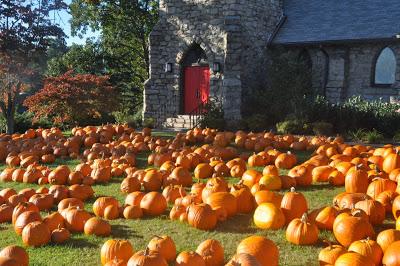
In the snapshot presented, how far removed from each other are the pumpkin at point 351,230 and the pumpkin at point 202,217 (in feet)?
4.43

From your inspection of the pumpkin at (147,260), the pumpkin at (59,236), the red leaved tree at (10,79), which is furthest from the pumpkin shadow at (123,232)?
the red leaved tree at (10,79)

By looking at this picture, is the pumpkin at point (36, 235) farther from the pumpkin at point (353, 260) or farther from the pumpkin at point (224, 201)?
the pumpkin at point (353, 260)

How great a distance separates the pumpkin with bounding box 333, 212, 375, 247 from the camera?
13.9 ft

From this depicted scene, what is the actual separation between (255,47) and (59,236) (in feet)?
49.4

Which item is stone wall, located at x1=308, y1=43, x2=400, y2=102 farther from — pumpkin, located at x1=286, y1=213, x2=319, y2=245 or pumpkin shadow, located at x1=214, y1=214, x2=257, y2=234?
pumpkin, located at x1=286, y1=213, x2=319, y2=245

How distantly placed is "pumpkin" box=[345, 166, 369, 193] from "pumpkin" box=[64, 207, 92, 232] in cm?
349

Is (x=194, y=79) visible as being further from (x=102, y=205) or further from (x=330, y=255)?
(x=330, y=255)

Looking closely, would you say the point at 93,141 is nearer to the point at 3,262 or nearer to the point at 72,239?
the point at 72,239

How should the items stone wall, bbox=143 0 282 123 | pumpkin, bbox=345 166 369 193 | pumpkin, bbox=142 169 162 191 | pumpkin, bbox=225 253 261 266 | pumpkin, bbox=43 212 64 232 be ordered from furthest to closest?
1. stone wall, bbox=143 0 282 123
2. pumpkin, bbox=142 169 162 191
3. pumpkin, bbox=345 166 369 193
4. pumpkin, bbox=43 212 64 232
5. pumpkin, bbox=225 253 261 266

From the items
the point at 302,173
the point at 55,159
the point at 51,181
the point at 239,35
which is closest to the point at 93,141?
the point at 55,159

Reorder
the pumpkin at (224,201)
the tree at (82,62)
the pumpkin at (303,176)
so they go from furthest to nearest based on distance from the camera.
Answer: the tree at (82,62) < the pumpkin at (303,176) < the pumpkin at (224,201)

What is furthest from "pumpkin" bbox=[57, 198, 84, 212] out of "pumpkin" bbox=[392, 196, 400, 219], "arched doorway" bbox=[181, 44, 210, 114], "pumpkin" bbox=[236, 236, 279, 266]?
"arched doorway" bbox=[181, 44, 210, 114]

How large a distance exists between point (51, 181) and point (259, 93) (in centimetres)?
1203

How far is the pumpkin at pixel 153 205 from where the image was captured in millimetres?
5492
